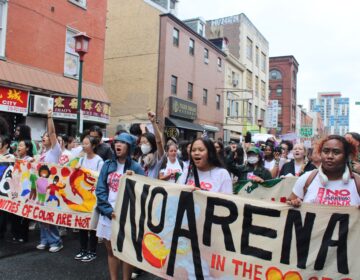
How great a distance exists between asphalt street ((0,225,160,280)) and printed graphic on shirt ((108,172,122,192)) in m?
1.31

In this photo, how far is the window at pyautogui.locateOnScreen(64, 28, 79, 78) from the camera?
1426 cm

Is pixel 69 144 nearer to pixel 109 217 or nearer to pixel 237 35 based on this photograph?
pixel 109 217

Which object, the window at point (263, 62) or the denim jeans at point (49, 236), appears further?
the window at point (263, 62)

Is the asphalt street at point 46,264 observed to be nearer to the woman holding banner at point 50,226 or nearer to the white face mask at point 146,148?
the woman holding banner at point 50,226

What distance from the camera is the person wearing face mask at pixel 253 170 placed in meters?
5.79

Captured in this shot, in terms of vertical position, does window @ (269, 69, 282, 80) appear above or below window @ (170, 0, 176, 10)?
above

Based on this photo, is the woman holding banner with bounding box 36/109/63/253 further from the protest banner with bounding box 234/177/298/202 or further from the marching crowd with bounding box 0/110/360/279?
the protest banner with bounding box 234/177/298/202

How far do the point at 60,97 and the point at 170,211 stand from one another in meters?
10.4

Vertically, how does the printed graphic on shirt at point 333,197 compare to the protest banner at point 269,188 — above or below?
above


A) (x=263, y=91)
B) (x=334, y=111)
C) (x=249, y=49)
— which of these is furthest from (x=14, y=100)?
(x=334, y=111)

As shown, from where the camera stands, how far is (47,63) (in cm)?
1329

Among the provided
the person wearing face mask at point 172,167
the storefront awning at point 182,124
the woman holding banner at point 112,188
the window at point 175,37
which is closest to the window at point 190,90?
the storefront awning at point 182,124

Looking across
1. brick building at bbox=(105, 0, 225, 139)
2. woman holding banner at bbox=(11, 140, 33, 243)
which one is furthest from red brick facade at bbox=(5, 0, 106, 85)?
woman holding banner at bbox=(11, 140, 33, 243)

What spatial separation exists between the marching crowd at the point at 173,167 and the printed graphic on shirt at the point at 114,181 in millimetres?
11
